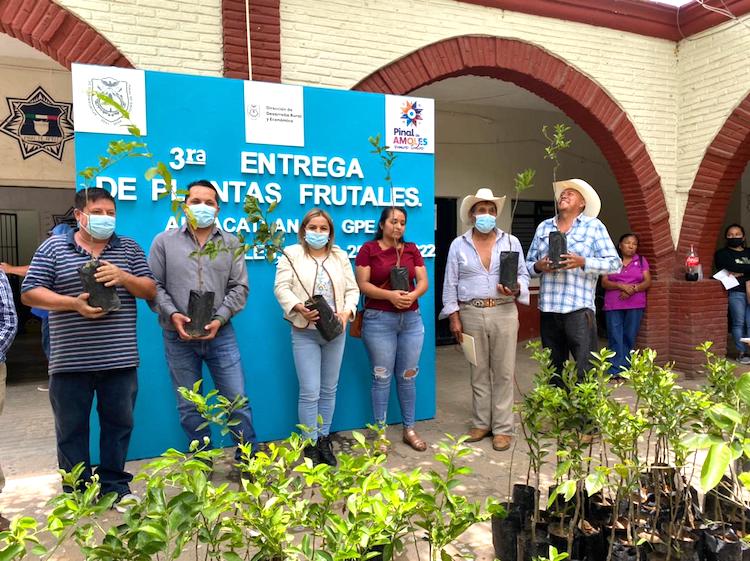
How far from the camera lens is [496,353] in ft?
13.3

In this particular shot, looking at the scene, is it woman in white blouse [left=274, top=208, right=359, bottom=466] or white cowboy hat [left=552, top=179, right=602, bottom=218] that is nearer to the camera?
woman in white blouse [left=274, top=208, right=359, bottom=466]

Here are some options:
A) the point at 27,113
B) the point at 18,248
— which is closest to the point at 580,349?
the point at 27,113

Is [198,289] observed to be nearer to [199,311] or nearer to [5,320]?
[199,311]

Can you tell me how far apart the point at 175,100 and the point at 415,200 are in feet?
6.14

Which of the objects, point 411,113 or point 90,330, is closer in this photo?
point 90,330

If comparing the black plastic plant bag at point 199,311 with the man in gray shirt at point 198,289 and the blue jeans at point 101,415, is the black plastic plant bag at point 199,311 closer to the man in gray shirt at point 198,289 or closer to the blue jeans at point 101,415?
the man in gray shirt at point 198,289

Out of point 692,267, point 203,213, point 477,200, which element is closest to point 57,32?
point 203,213

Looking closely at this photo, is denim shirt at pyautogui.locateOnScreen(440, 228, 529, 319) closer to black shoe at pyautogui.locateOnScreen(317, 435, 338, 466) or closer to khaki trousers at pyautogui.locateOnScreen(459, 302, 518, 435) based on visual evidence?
khaki trousers at pyautogui.locateOnScreen(459, 302, 518, 435)

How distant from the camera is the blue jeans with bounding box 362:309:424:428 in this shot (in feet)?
12.7

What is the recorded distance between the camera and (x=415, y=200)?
4488mm

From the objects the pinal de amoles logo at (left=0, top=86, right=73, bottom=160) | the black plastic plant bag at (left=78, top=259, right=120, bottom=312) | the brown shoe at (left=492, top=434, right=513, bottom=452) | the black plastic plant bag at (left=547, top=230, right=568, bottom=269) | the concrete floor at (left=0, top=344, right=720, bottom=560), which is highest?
the pinal de amoles logo at (left=0, top=86, right=73, bottom=160)

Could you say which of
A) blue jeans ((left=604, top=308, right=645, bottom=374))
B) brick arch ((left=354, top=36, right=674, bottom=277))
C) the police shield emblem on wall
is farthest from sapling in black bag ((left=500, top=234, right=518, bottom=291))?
blue jeans ((left=604, top=308, right=645, bottom=374))

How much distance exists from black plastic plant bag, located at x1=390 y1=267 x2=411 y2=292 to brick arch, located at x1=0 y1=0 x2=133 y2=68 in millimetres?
2553

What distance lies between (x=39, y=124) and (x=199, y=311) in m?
4.66
